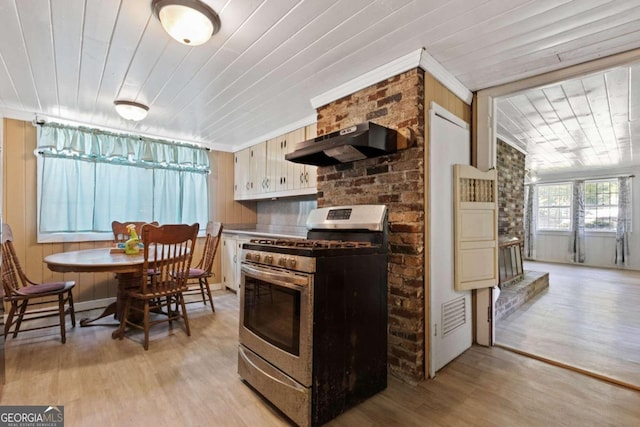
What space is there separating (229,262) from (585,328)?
13.9 ft

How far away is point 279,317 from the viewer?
5.41 ft

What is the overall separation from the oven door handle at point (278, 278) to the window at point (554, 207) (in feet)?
27.9

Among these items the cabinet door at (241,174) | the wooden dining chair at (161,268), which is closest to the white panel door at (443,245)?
the wooden dining chair at (161,268)

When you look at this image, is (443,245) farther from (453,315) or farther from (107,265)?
(107,265)

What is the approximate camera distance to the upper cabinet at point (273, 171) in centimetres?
340

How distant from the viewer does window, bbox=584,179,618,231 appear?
263 inches

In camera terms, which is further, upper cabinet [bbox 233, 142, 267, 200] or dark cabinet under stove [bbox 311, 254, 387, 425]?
upper cabinet [bbox 233, 142, 267, 200]

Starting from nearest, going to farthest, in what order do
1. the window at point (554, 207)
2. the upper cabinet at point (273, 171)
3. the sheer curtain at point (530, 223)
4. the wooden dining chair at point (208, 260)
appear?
the wooden dining chair at point (208, 260)
the upper cabinet at point (273, 171)
the window at point (554, 207)
the sheer curtain at point (530, 223)

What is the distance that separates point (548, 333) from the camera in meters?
2.78

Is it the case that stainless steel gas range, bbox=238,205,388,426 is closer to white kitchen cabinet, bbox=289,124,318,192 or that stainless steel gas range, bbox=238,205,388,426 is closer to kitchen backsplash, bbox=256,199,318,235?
white kitchen cabinet, bbox=289,124,318,192

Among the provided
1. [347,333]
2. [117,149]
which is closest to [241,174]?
[117,149]

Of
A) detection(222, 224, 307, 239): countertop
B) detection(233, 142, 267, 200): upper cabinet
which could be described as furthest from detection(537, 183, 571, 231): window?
detection(233, 142, 267, 200): upper cabinet

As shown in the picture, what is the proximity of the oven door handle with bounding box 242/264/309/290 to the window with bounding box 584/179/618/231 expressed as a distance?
28.0 ft

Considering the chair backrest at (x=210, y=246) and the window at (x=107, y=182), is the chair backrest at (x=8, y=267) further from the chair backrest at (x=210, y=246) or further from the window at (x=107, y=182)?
the chair backrest at (x=210, y=246)
